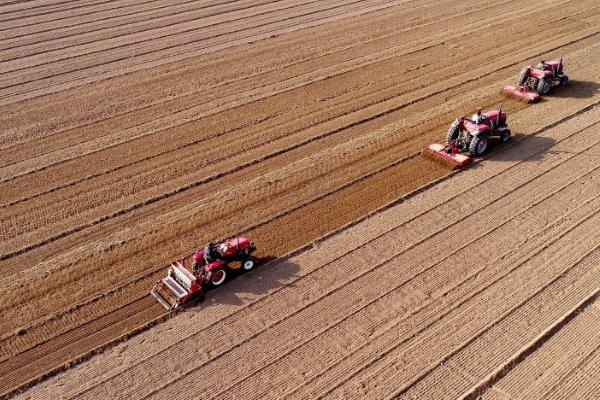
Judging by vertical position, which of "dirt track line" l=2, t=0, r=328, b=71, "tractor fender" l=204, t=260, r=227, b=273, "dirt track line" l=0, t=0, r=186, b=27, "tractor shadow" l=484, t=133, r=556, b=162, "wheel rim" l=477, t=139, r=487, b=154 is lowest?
"tractor fender" l=204, t=260, r=227, b=273

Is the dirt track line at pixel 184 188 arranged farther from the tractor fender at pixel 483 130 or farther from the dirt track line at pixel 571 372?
the dirt track line at pixel 571 372

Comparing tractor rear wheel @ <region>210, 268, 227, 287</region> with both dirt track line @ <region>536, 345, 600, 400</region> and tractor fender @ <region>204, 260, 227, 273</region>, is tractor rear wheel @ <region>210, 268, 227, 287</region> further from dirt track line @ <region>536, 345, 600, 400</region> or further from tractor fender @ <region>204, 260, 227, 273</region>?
dirt track line @ <region>536, 345, 600, 400</region>

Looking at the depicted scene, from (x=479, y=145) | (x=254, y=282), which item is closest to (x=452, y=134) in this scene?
(x=479, y=145)

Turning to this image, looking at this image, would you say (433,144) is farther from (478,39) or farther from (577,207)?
(478,39)

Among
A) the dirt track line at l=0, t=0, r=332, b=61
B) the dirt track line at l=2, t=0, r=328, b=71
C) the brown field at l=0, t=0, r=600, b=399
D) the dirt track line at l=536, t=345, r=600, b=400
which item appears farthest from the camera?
the dirt track line at l=0, t=0, r=332, b=61

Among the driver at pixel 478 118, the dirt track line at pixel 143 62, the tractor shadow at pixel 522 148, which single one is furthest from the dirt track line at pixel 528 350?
the dirt track line at pixel 143 62

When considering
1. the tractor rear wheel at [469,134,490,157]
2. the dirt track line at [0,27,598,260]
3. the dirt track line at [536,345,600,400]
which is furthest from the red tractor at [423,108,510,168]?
the dirt track line at [536,345,600,400]
